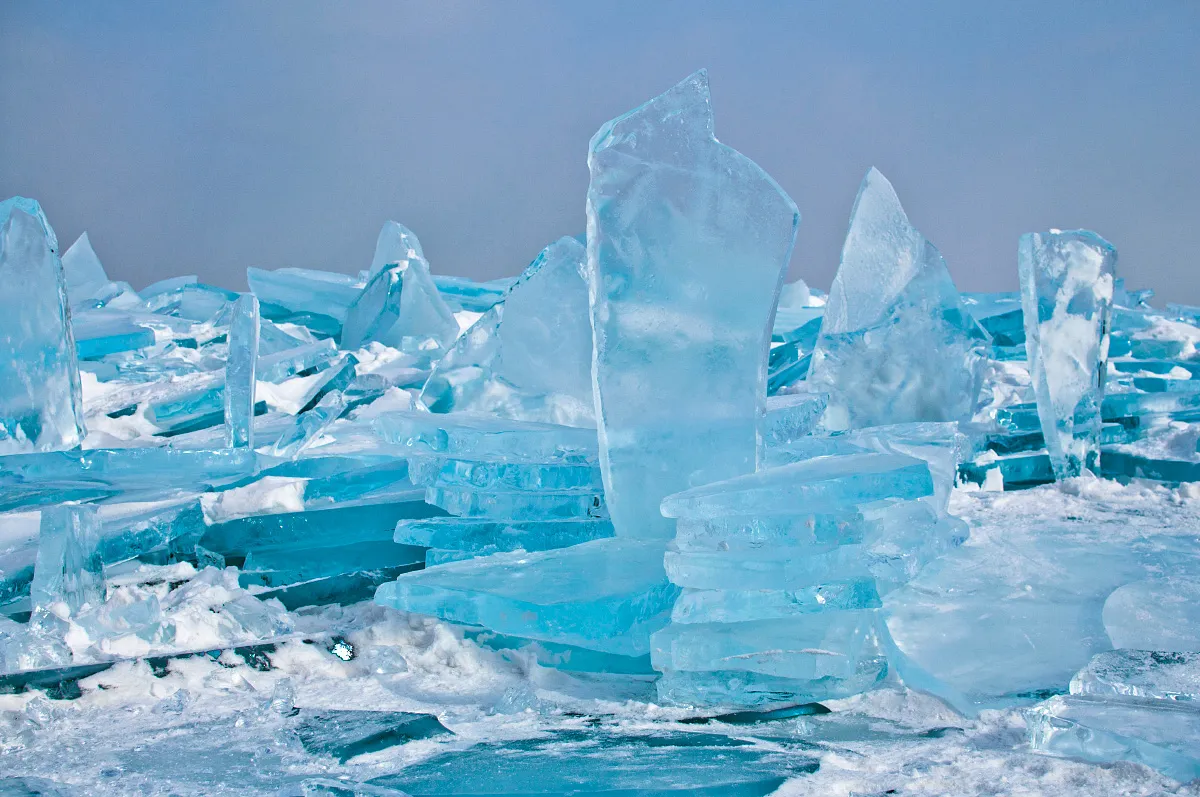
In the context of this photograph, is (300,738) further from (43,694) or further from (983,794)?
(983,794)

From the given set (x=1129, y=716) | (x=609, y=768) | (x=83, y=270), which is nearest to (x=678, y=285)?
(x=609, y=768)

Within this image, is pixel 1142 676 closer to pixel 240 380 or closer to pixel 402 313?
pixel 240 380

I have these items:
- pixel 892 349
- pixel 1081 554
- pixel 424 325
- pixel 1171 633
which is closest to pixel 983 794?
pixel 1171 633

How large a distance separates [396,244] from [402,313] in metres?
0.95

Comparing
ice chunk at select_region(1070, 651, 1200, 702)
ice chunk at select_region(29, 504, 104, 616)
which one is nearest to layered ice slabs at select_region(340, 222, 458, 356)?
ice chunk at select_region(29, 504, 104, 616)

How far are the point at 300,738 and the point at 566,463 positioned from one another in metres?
0.86

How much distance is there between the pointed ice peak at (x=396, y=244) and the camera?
587cm

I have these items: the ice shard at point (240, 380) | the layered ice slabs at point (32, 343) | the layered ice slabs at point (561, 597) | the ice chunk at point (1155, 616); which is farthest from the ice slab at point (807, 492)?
the layered ice slabs at point (32, 343)

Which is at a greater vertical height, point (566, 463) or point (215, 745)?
point (566, 463)

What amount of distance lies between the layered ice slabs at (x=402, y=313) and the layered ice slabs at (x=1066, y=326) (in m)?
2.78

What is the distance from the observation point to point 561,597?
68.6 inches

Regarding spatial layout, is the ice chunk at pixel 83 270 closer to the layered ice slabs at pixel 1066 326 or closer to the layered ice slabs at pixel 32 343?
the layered ice slabs at pixel 32 343

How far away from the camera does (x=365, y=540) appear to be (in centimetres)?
263

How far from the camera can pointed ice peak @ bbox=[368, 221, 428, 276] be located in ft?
19.2
